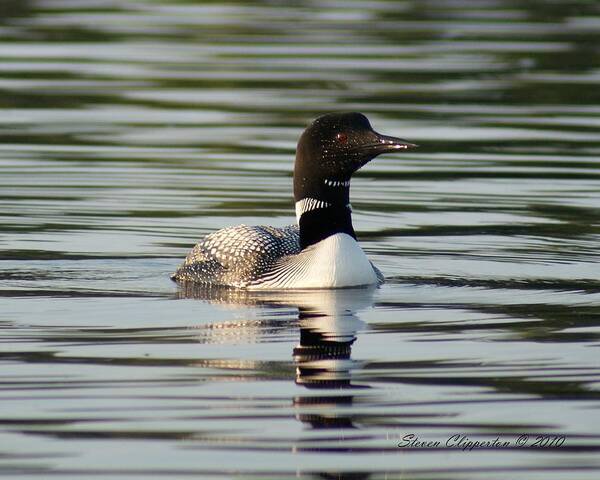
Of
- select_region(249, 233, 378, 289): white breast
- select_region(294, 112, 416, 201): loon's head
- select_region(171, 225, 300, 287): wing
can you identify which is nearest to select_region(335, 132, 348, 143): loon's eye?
select_region(294, 112, 416, 201): loon's head

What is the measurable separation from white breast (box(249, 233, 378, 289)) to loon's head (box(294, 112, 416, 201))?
0.35 m

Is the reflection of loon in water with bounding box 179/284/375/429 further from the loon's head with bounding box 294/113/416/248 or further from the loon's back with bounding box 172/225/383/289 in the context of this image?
the loon's head with bounding box 294/113/416/248

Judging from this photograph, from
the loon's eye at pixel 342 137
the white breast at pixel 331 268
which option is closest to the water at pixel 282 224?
the white breast at pixel 331 268

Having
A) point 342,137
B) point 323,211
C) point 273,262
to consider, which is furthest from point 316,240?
point 342,137

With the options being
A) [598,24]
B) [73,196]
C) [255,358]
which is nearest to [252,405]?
[255,358]

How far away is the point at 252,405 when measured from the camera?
723 cm

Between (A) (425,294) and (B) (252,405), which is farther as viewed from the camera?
(A) (425,294)

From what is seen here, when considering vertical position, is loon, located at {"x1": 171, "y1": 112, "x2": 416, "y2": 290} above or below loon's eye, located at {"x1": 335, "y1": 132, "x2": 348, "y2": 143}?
below

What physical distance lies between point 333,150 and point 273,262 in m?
0.79

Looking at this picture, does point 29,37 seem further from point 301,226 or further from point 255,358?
point 255,358

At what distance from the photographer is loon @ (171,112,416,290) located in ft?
34.1

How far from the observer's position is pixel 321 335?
886 centimetres

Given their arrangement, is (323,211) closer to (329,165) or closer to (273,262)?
(329,165)

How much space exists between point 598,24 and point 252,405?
19.7 meters
